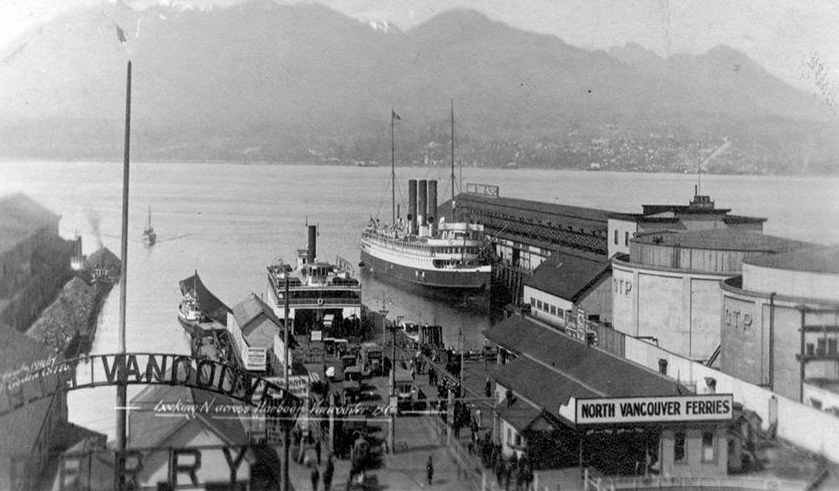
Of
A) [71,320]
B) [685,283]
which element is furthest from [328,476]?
[71,320]

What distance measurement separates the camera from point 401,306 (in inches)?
2643

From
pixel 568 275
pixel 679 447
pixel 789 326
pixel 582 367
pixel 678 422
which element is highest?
pixel 789 326

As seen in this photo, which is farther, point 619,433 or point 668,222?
point 668,222

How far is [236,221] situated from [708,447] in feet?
278

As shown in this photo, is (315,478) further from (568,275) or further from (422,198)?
(422,198)

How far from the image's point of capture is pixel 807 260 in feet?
82.6

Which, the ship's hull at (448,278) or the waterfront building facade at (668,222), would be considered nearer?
the waterfront building facade at (668,222)

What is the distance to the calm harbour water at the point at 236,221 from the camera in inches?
2094

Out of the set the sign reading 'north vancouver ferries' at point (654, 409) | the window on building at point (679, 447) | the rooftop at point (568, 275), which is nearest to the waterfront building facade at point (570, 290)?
the rooftop at point (568, 275)

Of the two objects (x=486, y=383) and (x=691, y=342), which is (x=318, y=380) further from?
(x=691, y=342)

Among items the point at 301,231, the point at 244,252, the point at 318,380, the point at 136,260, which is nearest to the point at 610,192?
the point at 301,231

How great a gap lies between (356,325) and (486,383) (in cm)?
1442

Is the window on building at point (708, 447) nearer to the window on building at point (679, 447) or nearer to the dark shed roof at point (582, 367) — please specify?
the window on building at point (679, 447)

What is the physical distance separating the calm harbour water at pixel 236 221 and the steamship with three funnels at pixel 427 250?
2.56 meters
